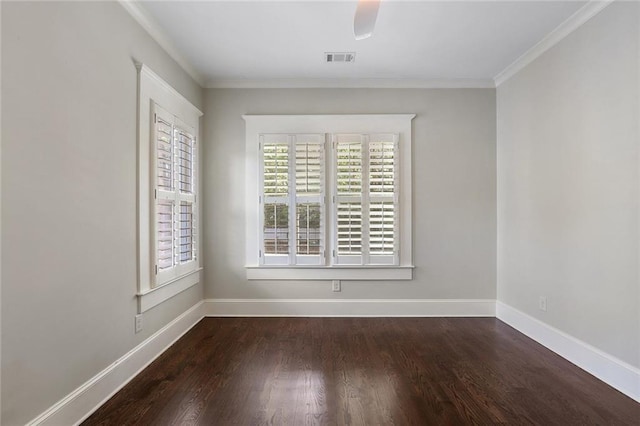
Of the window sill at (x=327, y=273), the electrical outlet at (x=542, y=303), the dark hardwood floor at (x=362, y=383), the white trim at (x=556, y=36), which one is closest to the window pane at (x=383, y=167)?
the window sill at (x=327, y=273)

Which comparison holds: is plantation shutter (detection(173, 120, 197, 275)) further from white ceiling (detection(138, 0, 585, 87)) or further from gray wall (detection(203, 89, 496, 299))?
white ceiling (detection(138, 0, 585, 87))

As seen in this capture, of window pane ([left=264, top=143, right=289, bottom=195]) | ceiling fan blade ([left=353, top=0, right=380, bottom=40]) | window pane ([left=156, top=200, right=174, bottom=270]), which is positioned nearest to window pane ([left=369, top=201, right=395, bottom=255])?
window pane ([left=264, top=143, right=289, bottom=195])

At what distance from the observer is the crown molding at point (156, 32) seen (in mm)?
Answer: 2414

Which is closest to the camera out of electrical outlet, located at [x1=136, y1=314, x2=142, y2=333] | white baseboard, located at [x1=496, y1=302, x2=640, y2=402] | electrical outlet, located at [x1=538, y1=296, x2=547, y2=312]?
white baseboard, located at [x1=496, y1=302, x2=640, y2=402]

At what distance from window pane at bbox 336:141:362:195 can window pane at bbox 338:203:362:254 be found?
0.17 meters

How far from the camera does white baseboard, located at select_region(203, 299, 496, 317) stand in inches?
153

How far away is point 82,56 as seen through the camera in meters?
1.98

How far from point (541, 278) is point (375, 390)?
191 centimetres

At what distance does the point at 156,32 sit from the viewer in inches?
109

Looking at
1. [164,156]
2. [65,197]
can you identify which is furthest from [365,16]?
[164,156]

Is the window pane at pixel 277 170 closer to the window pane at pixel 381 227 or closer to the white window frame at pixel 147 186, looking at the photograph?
the window pane at pixel 381 227

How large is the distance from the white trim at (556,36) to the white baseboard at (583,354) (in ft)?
7.82

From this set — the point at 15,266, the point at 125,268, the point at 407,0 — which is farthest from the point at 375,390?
the point at 407,0

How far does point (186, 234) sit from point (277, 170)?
117cm
